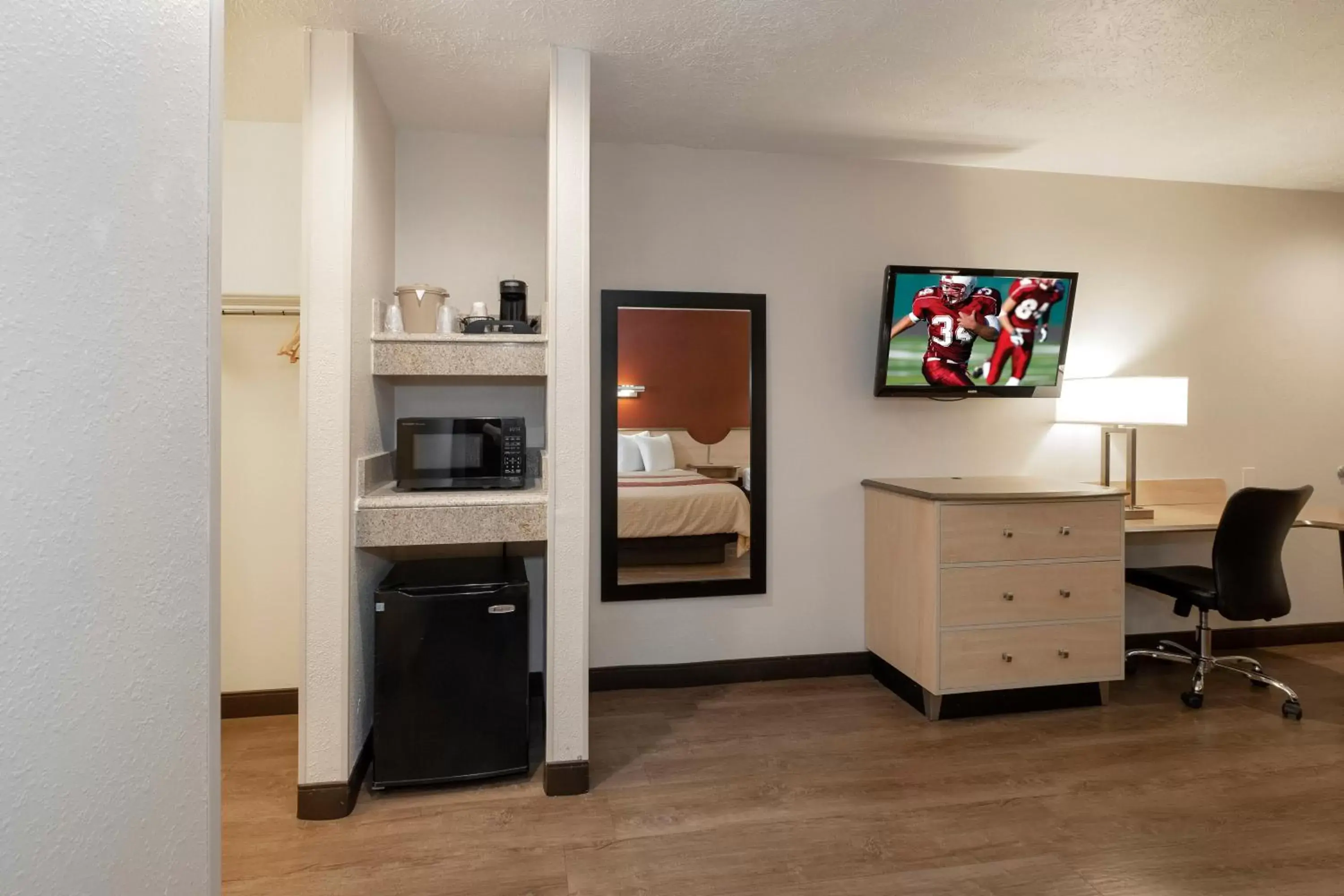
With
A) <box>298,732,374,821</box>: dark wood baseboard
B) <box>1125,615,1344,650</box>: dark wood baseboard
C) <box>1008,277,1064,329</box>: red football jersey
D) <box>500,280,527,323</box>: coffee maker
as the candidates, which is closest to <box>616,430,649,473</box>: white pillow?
<box>500,280,527,323</box>: coffee maker

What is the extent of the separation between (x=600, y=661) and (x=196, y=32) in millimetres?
2796

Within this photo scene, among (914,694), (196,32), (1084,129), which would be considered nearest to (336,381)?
(196,32)

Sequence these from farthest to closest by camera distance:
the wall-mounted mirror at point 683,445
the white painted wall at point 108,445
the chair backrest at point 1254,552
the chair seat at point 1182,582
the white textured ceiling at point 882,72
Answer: the wall-mounted mirror at point 683,445
the chair seat at point 1182,582
the chair backrest at point 1254,552
the white textured ceiling at point 882,72
the white painted wall at point 108,445

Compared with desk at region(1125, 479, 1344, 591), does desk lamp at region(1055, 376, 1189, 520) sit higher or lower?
higher

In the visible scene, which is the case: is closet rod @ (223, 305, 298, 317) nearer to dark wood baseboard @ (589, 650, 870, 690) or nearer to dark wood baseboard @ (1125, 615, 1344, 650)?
dark wood baseboard @ (589, 650, 870, 690)

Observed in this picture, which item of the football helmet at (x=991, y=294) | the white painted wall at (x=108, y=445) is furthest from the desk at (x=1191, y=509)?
the white painted wall at (x=108, y=445)

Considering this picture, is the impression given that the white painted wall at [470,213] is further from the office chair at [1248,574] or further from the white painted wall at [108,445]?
the office chair at [1248,574]

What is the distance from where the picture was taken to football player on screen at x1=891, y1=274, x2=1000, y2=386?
11.1 ft

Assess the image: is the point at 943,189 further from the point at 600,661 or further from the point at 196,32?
the point at 196,32

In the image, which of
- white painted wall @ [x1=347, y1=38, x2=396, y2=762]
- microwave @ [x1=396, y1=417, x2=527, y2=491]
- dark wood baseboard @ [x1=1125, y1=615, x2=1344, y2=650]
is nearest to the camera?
white painted wall @ [x1=347, y1=38, x2=396, y2=762]

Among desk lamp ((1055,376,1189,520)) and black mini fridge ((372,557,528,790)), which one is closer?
black mini fridge ((372,557,528,790))

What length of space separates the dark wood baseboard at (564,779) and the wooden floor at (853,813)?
0.11ft

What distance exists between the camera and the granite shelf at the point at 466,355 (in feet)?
A: 8.39

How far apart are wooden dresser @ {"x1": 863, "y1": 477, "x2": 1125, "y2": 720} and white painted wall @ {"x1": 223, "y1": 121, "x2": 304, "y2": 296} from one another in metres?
2.74
